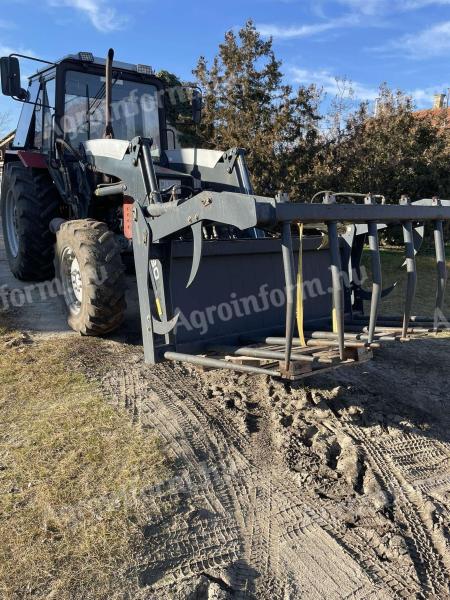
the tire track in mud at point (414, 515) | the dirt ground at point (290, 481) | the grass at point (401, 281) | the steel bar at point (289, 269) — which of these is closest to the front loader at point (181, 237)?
the steel bar at point (289, 269)

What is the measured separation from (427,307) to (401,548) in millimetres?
6490

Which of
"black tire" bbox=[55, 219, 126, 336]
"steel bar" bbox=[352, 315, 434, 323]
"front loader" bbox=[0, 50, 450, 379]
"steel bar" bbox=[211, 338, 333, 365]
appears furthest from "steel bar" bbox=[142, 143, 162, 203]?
"steel bar" bbox=[352, 315, 434, 323]

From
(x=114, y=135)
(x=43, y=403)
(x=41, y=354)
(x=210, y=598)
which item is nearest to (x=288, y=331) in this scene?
(x=210, y=598)

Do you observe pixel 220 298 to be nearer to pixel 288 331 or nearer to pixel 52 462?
pixel 288 331

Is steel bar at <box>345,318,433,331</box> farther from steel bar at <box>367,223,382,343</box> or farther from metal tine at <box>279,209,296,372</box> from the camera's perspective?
metal tine at <box>279,209,296,372</box>

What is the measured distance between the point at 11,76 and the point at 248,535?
506 centimetres

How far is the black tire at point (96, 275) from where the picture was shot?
4.51 m

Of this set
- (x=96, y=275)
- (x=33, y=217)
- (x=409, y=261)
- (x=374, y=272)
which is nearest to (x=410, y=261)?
(x=409, y=261)

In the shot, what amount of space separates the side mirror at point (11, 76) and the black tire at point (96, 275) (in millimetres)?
1831

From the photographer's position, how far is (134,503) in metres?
2.99

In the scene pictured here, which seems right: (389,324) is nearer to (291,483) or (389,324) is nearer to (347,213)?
(347,213)

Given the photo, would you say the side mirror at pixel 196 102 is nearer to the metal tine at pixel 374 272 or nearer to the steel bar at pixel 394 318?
the steel bar at pixel 394 318

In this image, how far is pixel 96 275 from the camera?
4.50m

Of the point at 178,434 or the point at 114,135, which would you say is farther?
the point at 114,135
